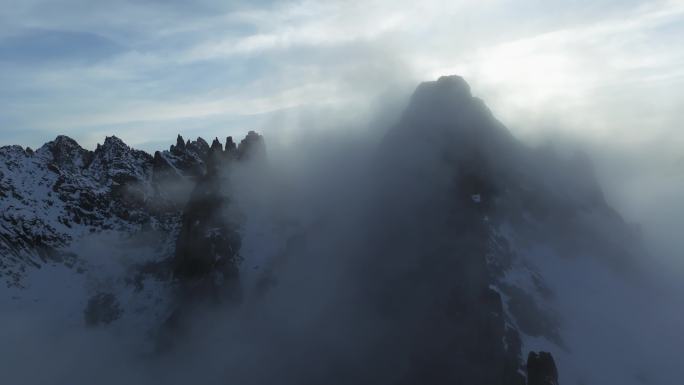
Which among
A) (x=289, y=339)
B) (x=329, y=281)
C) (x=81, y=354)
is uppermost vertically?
(x=329, y=281)

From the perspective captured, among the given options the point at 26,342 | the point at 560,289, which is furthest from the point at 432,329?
the point at 26,342

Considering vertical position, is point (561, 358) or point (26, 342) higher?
point (561, 358)

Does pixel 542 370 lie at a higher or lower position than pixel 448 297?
lower

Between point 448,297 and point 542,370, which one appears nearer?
point 542,370

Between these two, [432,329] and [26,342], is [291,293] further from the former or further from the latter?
[26,342]

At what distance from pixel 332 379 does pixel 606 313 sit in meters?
76.5

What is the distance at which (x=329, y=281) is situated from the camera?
200 metres

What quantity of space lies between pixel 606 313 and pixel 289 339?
8732 centimetres

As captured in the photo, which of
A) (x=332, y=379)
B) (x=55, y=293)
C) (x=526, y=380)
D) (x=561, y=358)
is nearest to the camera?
(x=526, y=380)

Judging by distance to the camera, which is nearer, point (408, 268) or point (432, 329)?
point (432, 329)

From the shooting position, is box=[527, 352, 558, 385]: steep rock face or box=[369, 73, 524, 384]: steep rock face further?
box=[369, 73, 524, 384]: steep rock face

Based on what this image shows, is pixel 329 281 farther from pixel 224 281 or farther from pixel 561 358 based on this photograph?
pixel 561 358

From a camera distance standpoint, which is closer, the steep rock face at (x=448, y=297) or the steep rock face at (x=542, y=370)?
the steep rock face at (x=542, y=370)

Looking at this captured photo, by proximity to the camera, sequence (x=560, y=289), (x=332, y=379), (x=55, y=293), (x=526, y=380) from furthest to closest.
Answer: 1. (x=55, y=293)
2. (x=560, y=289)
3. (x=332, y=379)
4. (x=526, y=380)
